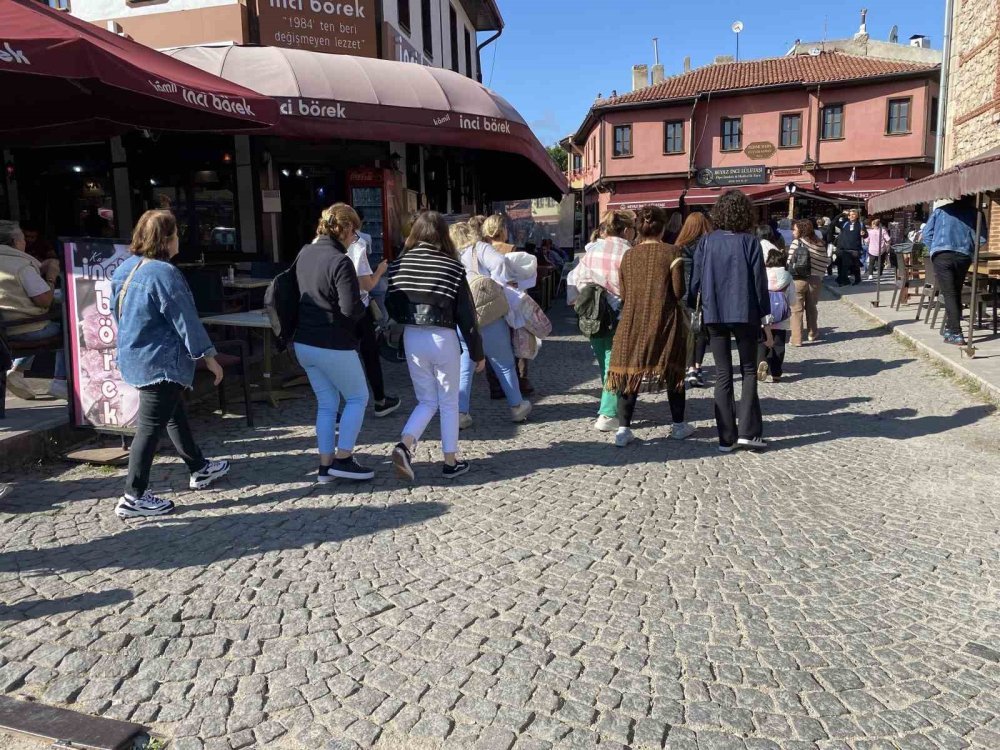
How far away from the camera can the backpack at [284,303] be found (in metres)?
4.65

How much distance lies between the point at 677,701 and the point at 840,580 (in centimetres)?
131

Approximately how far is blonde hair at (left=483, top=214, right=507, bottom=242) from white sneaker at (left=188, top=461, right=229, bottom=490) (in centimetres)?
295

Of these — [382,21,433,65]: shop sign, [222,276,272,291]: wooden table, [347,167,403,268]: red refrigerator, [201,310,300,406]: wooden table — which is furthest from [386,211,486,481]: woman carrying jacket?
[382,21,433,65]: shop sign

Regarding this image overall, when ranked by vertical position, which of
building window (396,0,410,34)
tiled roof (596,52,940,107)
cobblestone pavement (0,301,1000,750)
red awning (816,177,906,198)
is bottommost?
cobblestone pavement (0,301,1000,750)

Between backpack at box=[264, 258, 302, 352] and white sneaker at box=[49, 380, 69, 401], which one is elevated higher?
backpack at box=[264, 258, 302, 352]

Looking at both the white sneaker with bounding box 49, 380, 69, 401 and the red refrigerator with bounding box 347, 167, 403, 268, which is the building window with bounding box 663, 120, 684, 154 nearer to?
the red refrigerator with bounding box 347, 167, 403, 268

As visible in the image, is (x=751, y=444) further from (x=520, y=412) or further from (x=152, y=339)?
(x=152, y=339)

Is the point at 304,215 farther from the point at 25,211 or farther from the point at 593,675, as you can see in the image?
the point at 593,675

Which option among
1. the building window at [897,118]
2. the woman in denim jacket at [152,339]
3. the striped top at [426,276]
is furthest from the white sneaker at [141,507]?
the building window at [897,118]

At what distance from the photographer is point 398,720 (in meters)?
2.54

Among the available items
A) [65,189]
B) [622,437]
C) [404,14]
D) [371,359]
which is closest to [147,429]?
[371,359]

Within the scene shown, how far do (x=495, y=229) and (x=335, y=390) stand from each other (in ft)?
8.00

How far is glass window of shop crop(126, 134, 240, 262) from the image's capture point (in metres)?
11.8

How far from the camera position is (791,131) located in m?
33.3
